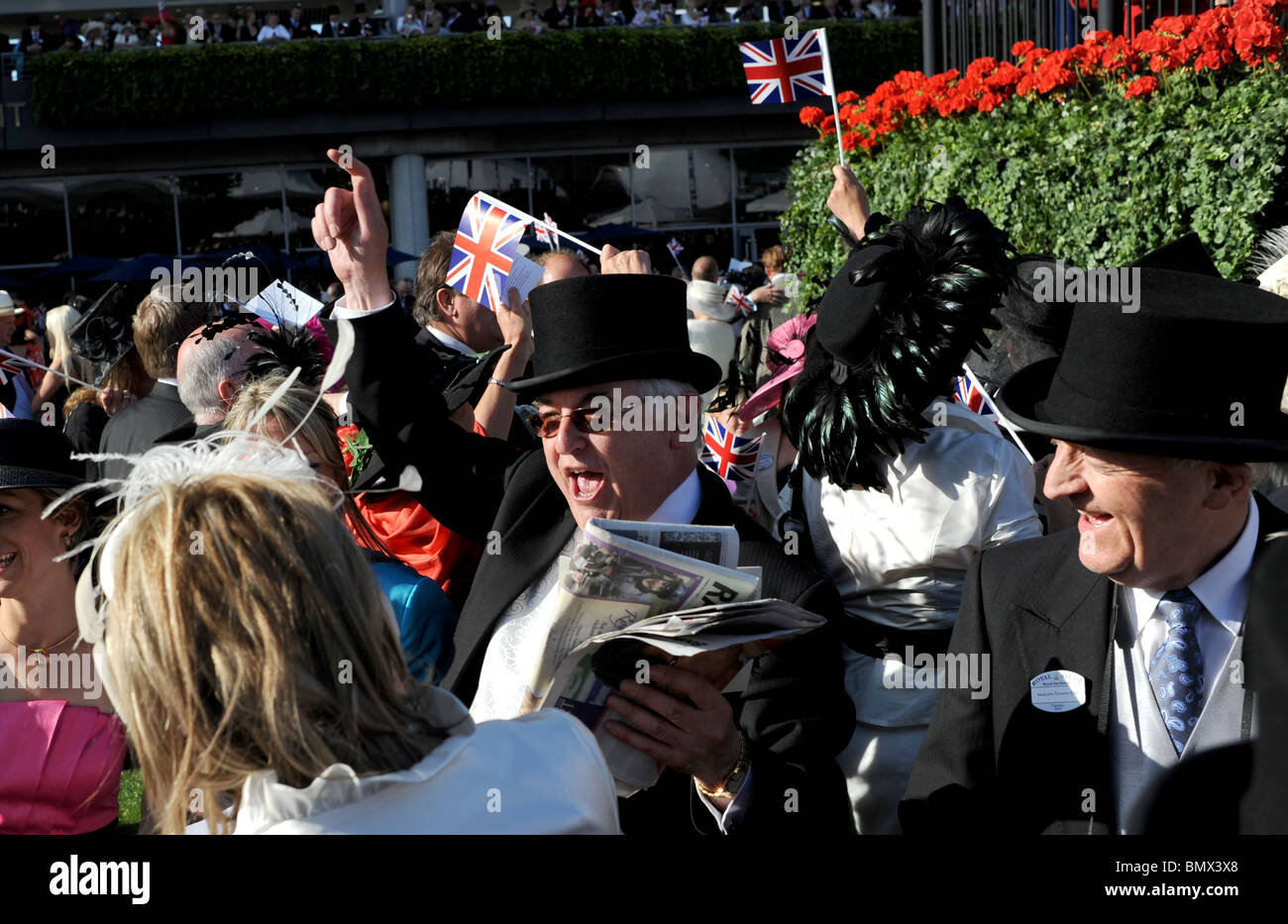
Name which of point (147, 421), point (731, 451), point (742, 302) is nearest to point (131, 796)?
point (147, 421)

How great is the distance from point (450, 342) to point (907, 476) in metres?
2.93

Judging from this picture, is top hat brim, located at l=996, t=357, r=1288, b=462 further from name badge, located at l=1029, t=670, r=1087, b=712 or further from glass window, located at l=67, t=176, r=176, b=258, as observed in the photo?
glass window, located at l=67, t=176, r=176, b=258

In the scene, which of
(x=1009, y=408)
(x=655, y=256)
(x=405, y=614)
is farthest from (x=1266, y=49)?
(x=655, y=256)

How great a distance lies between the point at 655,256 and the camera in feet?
86.6

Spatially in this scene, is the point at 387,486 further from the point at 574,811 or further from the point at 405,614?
the point at 574,811

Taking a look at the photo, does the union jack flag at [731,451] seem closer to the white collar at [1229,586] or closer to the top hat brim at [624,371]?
the top hat brim at [624,371]

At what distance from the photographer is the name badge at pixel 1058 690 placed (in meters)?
2.17

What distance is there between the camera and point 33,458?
3.18 meters

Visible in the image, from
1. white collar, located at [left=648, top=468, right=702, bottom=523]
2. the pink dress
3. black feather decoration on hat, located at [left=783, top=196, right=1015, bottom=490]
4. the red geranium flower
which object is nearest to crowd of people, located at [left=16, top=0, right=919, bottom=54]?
the red geranium flower

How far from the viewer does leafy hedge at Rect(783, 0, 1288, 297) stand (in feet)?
17.9

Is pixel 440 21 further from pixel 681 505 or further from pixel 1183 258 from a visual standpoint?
pixel 1183 258

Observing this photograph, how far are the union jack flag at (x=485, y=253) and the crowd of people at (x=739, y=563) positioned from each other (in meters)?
0.90

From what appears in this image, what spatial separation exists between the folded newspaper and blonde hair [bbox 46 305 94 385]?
18.0 feet
